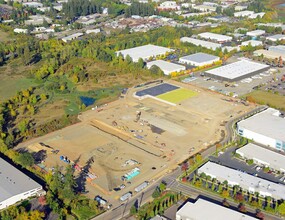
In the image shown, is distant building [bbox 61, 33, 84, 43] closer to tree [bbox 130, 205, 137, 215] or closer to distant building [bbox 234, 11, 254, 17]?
distant building [bbox 234, 11, 254, 17]

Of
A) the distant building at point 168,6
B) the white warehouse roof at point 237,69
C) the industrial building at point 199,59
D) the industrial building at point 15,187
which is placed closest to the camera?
the industrial building at point 15,187

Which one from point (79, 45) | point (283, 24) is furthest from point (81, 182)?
point (283, 24)

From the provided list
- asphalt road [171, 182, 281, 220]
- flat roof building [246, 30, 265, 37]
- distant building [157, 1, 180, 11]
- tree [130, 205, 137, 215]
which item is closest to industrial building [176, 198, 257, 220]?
asphalt road [171, 182, 281, 220]

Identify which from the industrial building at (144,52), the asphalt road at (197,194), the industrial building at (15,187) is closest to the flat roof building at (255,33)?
the industrial building at (144,52)

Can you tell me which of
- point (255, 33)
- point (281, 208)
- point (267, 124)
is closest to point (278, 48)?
point (255, 33)

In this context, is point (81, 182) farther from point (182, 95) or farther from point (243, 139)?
point (182, 95)

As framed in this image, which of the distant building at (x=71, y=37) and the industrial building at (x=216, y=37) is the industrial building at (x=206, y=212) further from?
the distant building at (x=71, y=37)

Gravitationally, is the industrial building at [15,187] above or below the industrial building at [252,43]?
below

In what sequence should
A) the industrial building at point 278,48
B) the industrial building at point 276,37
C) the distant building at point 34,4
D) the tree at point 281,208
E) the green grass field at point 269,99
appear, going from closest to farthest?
the tree at point 281,208 < the green grass field at point 269,99 < the industrial building at point 278,48 < the industrial building at point 276,37 < the distant building at point 34,4
